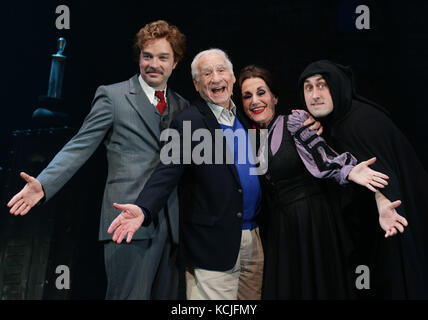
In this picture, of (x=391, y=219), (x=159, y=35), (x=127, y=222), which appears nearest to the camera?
(x=127, y=222)

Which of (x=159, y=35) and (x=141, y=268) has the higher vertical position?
(x=159, y=35)

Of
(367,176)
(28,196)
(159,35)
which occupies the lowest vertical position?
(28,196)

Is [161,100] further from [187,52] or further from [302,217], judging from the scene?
[302,217]

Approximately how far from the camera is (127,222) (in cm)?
192

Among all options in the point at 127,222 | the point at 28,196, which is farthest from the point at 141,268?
the point at 28,196

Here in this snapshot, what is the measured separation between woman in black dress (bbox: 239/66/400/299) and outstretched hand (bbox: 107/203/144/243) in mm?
785

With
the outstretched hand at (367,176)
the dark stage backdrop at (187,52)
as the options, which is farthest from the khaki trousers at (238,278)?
the dark stage backdrop at (187,52)

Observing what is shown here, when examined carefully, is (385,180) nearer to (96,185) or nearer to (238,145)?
(238,145)

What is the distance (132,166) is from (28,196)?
544mm

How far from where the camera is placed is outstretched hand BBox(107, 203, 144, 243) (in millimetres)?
1886

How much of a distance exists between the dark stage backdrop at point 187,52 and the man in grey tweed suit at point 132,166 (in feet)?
2.47

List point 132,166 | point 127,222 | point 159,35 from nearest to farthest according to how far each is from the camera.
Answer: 1. point 127,222
2. point 132,166
3. point 159,35

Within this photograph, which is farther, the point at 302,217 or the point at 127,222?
the point at 302,217

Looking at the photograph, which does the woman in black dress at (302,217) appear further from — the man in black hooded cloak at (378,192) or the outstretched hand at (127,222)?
the outstretched hand at (127,222)
